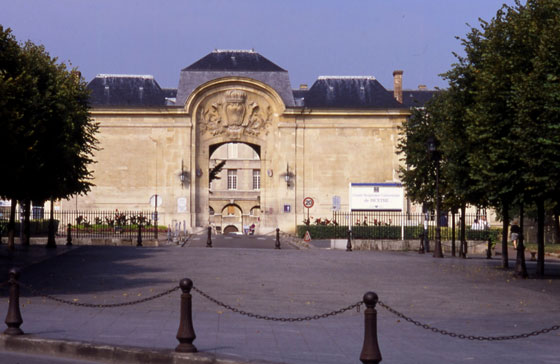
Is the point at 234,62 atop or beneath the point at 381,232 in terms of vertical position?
atop

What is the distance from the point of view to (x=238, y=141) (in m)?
56.1

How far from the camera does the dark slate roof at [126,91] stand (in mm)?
56719

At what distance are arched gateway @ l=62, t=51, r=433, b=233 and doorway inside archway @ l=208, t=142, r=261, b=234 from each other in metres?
33.3

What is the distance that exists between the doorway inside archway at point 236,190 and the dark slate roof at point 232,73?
33.2 m

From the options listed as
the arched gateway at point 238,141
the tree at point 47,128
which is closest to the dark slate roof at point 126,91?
the arched gateway at point 238,141

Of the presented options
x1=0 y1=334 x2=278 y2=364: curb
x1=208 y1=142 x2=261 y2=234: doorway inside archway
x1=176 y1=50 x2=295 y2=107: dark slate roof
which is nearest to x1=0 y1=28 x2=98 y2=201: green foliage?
x1=0 y1=334 x2=278 y2=364: curb

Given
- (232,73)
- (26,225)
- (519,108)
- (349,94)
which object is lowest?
(26,225)

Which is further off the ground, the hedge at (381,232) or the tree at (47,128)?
the tree at (47,128)

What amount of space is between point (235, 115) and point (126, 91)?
7893mm

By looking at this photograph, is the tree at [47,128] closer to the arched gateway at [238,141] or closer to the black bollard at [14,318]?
the black bollard at [14,318]

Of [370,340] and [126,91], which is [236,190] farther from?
[370,340]

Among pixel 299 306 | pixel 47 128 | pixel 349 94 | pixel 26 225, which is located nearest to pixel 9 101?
pixel 47 128

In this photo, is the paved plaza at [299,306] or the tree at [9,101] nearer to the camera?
the paved plaza at [299,306]

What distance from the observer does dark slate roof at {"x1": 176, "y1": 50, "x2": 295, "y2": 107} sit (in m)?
55.3
